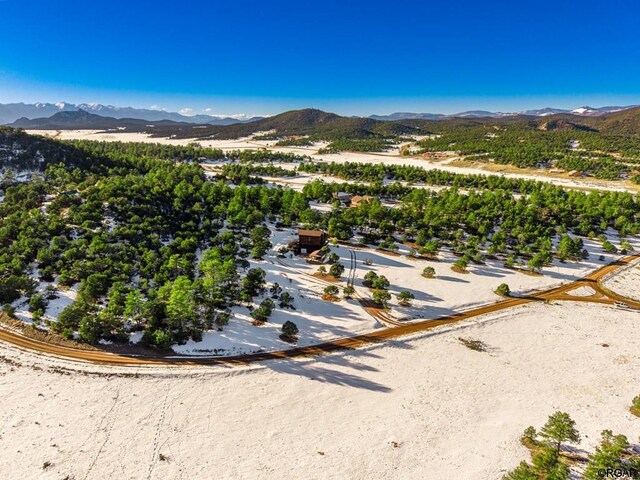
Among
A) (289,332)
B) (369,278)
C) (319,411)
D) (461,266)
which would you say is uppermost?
(461,266)

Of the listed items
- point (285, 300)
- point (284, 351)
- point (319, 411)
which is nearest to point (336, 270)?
point (285, 300)

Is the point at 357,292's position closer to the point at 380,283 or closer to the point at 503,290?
the point at 380,283

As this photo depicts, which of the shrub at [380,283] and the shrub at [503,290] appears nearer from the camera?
the shrub at [380,283]

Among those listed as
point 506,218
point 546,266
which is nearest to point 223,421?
point 546,266

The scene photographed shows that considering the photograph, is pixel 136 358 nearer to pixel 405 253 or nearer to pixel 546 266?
pixel 405 253

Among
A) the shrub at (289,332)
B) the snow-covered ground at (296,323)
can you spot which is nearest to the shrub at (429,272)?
the snow-covered ground at (296,323)

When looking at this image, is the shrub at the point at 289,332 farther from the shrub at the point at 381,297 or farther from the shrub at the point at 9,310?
the shrub at the point at 9,310
